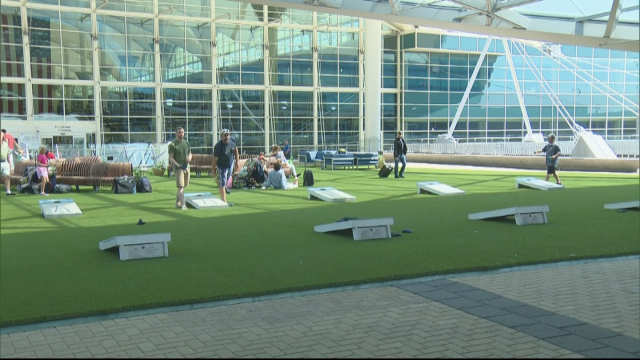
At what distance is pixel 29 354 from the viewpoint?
17.3ft

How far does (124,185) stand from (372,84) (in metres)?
24.1

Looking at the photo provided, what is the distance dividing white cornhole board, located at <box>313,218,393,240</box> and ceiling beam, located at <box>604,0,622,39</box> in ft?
25.4

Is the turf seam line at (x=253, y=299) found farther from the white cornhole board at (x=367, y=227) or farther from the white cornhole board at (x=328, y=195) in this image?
the white cornhole board at (x=328, y=195)

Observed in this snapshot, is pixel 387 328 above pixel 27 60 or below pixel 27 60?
below

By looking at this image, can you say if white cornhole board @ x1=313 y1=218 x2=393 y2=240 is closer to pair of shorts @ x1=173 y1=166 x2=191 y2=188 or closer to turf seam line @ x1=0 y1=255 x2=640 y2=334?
turf seam line @ x1=0 y1=255 x2=640 y2=334

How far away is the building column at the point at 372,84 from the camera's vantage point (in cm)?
4166

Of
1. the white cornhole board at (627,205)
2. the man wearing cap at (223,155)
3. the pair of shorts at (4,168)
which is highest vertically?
the man wearing cap at (223,155)

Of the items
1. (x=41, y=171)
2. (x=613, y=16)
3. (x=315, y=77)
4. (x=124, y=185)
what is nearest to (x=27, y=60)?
(x=315, y=77)

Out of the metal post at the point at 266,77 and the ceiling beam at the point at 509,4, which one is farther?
the metal post at the point at 266,77

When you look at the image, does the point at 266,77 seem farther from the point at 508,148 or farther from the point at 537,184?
the point at 537,184

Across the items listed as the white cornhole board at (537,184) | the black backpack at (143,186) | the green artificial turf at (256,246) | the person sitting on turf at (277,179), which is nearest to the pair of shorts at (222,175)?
the green artificial turf at (256,246)

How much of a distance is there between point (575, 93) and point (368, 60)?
20663mm

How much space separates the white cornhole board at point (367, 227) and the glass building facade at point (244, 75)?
1074 inches

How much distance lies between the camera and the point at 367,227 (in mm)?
11219
